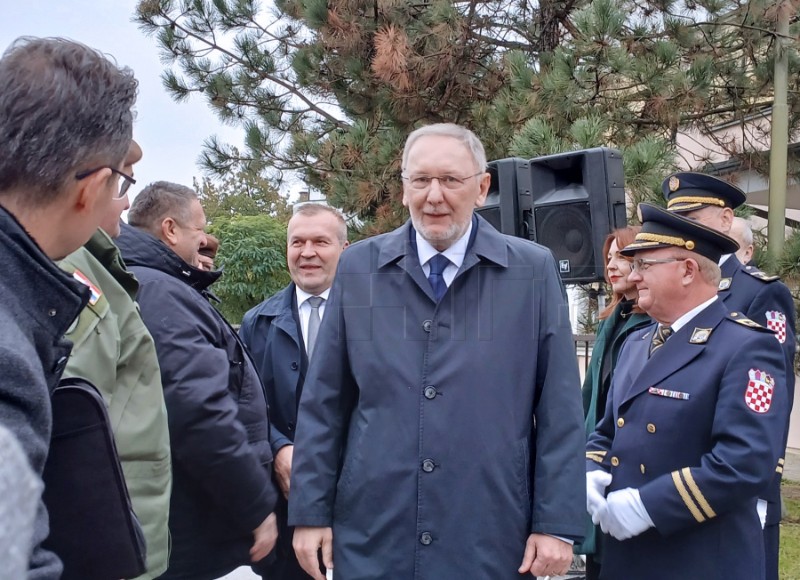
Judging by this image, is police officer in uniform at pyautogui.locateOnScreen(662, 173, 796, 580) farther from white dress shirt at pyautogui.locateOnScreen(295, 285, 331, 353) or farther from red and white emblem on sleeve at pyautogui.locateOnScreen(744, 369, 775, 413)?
white dress shirt at pyautogui.locateOnScreen(295, 285, 331, 353)

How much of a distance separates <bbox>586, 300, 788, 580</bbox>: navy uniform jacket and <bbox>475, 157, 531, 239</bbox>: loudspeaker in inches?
81.8

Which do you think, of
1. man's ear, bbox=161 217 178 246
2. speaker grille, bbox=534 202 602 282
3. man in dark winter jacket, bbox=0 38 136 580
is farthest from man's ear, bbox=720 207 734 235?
man in dark winter jacket, bbox=0 38 136 580

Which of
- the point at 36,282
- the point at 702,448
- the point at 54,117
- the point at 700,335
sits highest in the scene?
the point at 54,117

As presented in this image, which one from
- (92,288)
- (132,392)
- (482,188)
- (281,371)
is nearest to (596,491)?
(482,188)

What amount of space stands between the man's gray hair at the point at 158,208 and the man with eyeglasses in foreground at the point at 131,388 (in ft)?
3.55

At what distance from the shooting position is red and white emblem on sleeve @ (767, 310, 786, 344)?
3.49 metres

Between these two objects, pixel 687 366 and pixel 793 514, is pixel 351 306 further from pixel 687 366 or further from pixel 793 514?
pixel 793 514

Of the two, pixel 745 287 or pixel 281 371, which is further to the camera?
pixel 745 287

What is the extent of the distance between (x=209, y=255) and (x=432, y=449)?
249 centimetres

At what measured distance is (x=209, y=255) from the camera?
14.6ft

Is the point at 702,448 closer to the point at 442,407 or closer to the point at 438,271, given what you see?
the point at 442,407

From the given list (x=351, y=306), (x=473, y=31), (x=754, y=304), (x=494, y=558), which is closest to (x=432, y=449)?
(x=494, y=558)

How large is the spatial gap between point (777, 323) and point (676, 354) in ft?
3.44

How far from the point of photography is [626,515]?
2.56 m
